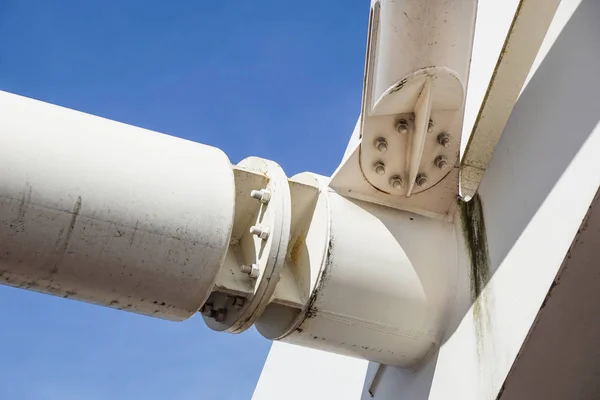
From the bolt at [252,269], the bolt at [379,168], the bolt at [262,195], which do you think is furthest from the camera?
the bolt at [379,168]

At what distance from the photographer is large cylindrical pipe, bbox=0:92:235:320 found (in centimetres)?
286

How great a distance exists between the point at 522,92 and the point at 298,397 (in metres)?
3.25

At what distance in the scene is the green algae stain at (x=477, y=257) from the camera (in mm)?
3131

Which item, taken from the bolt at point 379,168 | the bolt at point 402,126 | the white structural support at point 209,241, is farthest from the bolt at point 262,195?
the bolt at point 402,126

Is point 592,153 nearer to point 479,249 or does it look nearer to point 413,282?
point 479,249

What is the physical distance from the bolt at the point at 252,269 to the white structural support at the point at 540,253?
87cm

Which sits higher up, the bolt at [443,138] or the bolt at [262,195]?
the bolt at [443,138]

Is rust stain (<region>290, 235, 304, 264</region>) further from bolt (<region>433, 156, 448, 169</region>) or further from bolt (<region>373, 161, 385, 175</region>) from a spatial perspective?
bolt (<region>433, 156, 448, 169</region>)

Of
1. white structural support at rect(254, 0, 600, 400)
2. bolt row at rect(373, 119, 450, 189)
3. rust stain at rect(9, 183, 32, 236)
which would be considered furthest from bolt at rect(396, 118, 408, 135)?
rust stain at rect(9, 183, 32, 236)

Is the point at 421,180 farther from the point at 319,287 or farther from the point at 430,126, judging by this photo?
the point at 319,287

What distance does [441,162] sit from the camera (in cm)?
354

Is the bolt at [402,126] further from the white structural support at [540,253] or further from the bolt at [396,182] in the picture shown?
the white structural support at [540,253]

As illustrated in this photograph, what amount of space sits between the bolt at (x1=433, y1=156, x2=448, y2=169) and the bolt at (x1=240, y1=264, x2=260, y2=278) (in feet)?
3.14

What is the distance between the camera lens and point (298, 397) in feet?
18.8
